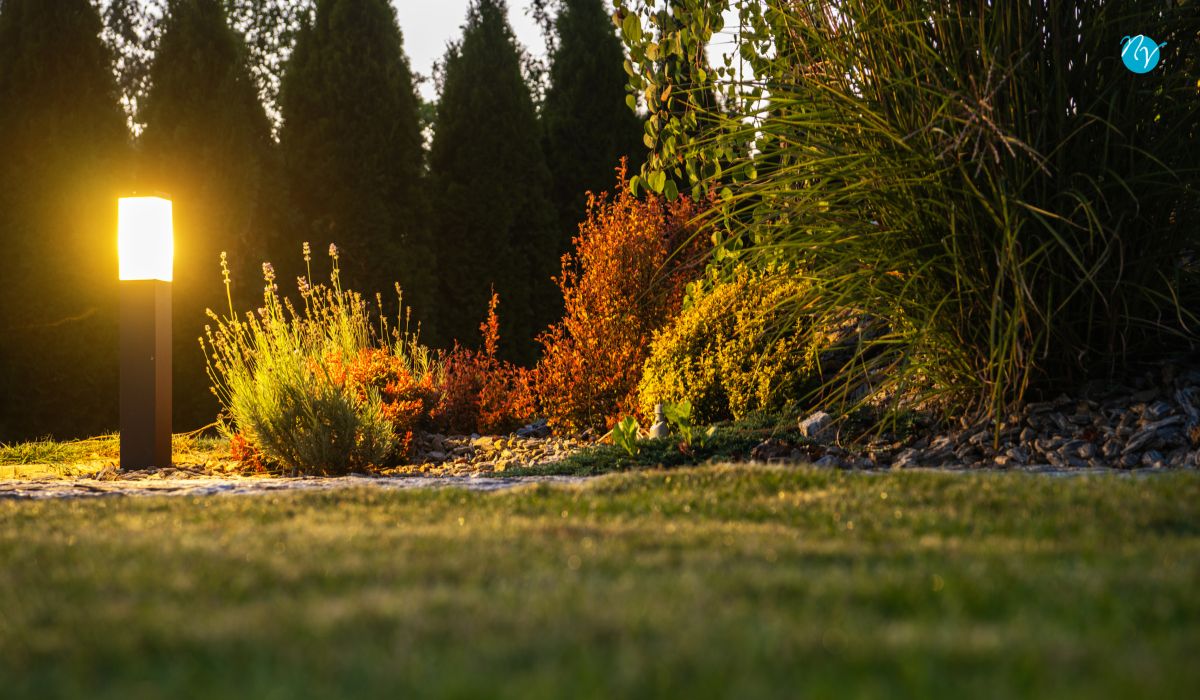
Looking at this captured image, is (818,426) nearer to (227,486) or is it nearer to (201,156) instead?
(227,486)

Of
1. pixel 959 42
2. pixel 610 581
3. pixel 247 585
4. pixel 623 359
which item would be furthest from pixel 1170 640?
pixel 623 359

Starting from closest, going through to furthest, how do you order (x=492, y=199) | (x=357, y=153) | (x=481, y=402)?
(x=481, y=402) → (x=357, y=153) → (x=492, y=199)

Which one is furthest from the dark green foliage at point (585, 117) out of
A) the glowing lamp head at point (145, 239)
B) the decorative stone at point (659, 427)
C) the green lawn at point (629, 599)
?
the green lawn at point (629, 599)

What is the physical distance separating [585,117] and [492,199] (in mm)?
2034

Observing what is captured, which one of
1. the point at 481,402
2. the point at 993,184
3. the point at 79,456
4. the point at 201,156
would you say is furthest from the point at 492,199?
the point at 993,184

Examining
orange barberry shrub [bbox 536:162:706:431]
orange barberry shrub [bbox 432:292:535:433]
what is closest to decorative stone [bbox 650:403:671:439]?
orange barberry shrub [bbox 536:162:706:431]

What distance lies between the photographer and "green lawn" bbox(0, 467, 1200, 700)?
170cm

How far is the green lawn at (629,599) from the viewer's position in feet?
5.57

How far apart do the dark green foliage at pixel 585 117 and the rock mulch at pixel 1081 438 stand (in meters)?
9.80

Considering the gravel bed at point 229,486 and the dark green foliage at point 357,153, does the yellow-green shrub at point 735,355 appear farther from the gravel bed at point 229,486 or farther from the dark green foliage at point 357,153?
the dark green foliage at point 357,153

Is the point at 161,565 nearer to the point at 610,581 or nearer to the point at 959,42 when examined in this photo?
the point at 610,581

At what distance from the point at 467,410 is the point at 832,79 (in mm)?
4925

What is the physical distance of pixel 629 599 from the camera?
211cm

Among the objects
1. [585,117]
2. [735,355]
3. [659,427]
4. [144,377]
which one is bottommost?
[659,427]
